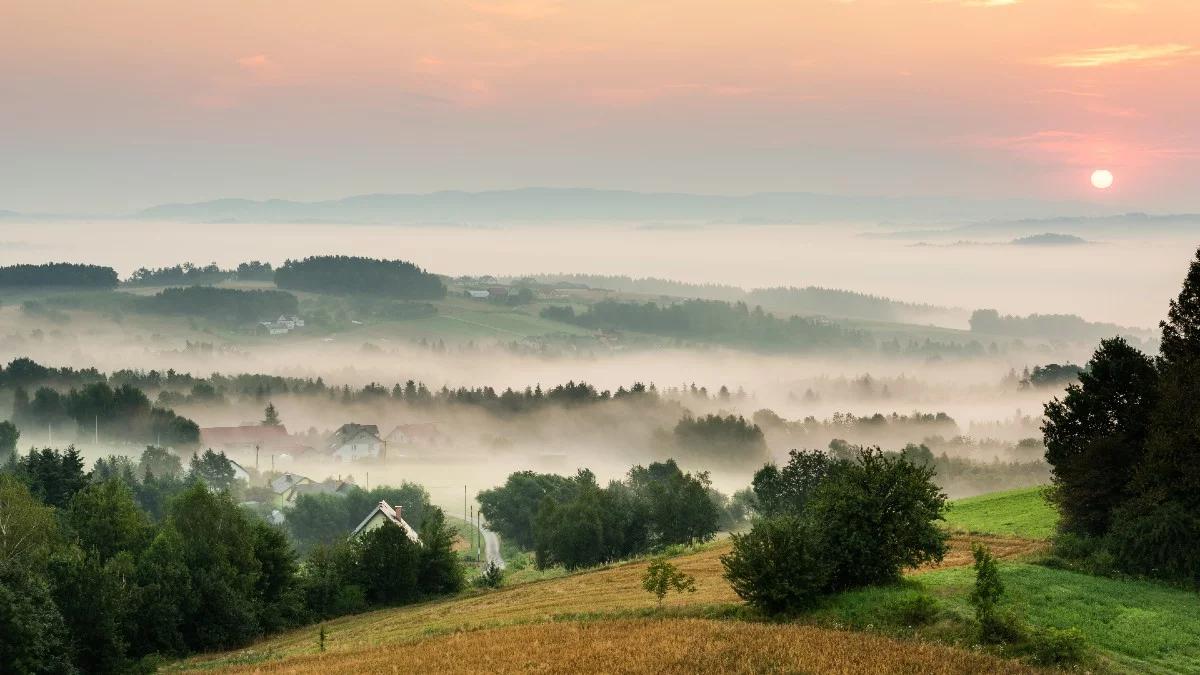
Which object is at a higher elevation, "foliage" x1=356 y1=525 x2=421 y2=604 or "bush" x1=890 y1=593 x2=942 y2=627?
"bush" x1=890 y1=593 x2=942 y2=627

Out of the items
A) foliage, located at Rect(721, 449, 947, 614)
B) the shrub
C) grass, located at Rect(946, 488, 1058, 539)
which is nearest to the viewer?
the shrub

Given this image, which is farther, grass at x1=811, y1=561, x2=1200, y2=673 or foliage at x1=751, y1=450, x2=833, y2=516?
foliage at x1=751, y1=450, x2=833, y2=516

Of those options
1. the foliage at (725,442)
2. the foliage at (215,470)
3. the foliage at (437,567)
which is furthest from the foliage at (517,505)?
the foliage at (725,442)

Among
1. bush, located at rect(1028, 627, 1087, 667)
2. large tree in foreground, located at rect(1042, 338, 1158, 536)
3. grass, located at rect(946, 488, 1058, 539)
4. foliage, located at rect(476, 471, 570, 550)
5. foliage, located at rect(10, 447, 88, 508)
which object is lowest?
foliage, located at rect(476, 471, 570, 550)

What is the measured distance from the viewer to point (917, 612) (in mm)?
38625

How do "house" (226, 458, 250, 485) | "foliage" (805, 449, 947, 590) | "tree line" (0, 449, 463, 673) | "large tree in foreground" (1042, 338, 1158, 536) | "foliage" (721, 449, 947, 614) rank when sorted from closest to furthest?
A: "foliage" (721, 449, 947, 614), "foliage" (805, 449, 947, 590), "tree line" (0, 449, 463, 673), "large tree in foreground" (1042, 338, 1158, 536), "house" (226, 458, 250, 485)

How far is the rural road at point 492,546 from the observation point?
11939cm

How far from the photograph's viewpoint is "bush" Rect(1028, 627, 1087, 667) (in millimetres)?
34125

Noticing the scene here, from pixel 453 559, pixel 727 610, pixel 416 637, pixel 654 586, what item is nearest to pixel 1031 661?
pixel 727 610

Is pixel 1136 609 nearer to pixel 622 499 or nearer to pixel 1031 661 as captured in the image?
pixel 1031 661

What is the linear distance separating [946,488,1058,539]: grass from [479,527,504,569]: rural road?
167ft

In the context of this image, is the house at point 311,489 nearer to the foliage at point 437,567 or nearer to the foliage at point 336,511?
the foliage at point 336,511

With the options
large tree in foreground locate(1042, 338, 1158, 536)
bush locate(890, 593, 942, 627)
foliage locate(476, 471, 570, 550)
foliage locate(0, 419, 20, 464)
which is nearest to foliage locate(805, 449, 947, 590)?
bush locate(890, 593, 942, 627)

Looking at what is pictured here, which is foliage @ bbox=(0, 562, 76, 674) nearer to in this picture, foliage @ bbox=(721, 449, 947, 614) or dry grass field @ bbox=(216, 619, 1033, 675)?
dry grass field @ bbox=(216, 619, 1033, 675)
